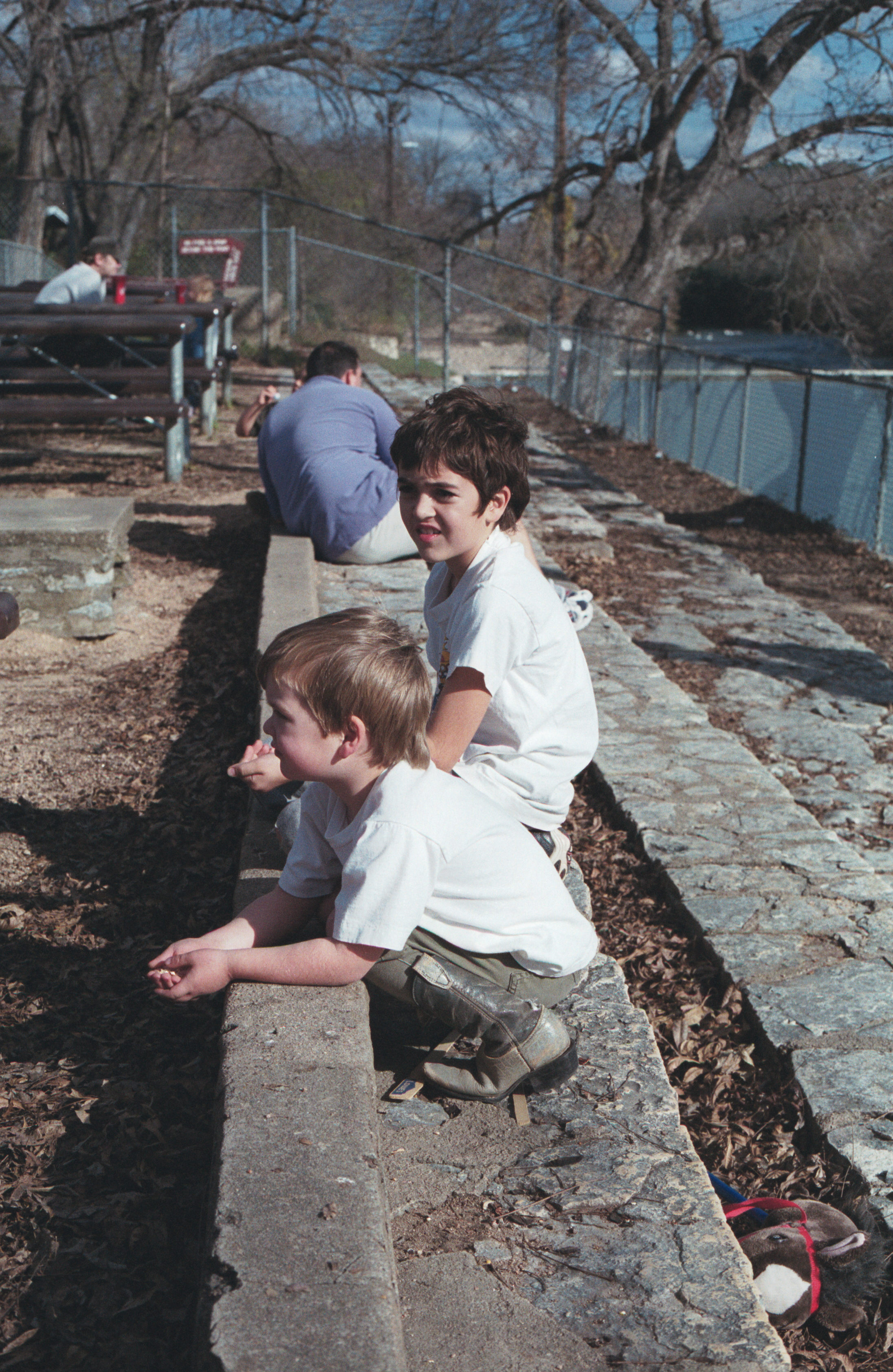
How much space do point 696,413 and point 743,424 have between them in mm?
1575

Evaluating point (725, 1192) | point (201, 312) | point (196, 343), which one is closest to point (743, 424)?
point (196, 343)

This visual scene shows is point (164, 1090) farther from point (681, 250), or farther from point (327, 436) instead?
point (681, 250)

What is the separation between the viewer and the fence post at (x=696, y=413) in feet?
41.9

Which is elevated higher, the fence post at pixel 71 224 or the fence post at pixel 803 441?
the fence post at pixel 71 224

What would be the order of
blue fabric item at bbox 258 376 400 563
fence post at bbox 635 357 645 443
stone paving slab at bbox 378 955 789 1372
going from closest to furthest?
stone paving slab at bbox 378 955 789 1372 → blue fabric item at bbox 258 376 400 563 → fence post at bbox 635 357 645 443

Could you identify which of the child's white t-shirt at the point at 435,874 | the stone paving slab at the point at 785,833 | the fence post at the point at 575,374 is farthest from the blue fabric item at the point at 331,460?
the fence post at the point at 575,374

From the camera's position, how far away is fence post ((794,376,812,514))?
10.3m

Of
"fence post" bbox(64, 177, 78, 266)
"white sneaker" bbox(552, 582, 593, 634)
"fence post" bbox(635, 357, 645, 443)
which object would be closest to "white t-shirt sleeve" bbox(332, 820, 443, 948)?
"white sneaker" bbox(552, 582, 593, 634)

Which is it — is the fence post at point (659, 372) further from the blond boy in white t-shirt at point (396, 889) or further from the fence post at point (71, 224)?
the blond boy in white t-shirt at point (396, 889)

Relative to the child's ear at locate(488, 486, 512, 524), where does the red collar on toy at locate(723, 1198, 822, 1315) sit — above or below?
below

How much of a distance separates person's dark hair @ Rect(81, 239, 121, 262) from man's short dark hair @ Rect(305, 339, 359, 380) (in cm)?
448

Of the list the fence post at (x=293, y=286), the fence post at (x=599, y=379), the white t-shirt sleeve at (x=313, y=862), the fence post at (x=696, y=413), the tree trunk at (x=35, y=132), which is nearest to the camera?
the white t-shirt sleeve at (x=313, y=862)

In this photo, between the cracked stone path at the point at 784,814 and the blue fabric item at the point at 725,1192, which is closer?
the blue fabric item at the point at 725,1192

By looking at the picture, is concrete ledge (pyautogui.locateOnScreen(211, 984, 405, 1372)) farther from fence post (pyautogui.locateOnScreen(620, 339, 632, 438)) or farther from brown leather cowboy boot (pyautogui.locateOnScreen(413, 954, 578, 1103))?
fence post (pyautogui.locateOnScreen(620, 339, 632, 438))
